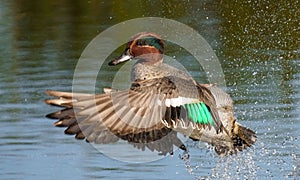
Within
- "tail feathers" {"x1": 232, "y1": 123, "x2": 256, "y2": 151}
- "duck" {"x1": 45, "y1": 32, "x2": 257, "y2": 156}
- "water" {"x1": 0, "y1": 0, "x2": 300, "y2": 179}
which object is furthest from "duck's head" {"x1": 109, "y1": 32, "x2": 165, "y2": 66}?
"water" {"x1": 0, "y1": 0, "x2": 300, "y2": 179}

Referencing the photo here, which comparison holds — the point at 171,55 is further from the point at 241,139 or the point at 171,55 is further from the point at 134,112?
the point at 134,112

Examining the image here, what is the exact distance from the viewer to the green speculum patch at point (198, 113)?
230 inches

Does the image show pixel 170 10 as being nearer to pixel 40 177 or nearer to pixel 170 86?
pixel 40 177

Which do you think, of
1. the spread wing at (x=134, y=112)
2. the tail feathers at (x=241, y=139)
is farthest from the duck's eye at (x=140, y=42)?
the tail feathers at (x=241, y=139)

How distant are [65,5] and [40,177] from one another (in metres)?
7.82

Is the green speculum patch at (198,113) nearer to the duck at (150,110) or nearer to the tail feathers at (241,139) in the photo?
the duck at (150,110)

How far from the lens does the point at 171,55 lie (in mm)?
11078

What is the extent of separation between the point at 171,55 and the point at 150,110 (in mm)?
5456

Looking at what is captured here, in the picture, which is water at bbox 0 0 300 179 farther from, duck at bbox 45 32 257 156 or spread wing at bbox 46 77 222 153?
spread wing at bbox 46 77 222 153

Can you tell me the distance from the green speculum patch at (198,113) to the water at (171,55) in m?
1.18

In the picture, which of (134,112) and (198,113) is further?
(198,113)

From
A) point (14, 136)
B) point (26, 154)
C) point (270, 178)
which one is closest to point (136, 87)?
point (270, 178)

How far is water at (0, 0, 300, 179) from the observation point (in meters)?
7.30

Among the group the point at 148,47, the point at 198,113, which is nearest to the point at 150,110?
the point at 198,113
